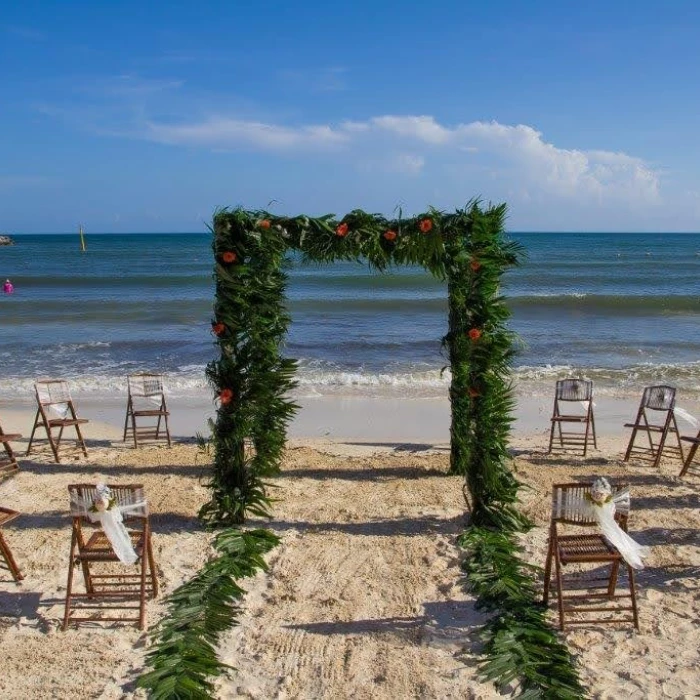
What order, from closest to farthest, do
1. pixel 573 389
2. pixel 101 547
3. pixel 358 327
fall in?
pixel 101 547, pixel 573 389, pixel 358 327

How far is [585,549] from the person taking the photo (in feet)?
18.2

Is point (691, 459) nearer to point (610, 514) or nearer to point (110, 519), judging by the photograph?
point (610, 514)

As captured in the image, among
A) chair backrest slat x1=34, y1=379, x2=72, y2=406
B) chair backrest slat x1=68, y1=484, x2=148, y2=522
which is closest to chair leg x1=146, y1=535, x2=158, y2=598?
chair backrest slat x1=68, y1=484, x2=148, y2=522

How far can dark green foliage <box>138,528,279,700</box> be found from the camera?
4.58m

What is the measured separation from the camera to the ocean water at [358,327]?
15.4 m

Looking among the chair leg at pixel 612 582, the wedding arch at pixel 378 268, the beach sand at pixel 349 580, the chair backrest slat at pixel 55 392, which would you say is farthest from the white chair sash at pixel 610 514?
the chair backrest slat at pixel 55 392

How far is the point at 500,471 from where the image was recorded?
23.6 ft

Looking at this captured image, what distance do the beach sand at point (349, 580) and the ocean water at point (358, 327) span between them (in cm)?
253

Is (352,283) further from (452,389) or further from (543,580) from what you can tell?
(543,580)

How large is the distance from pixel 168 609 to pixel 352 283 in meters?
27.5

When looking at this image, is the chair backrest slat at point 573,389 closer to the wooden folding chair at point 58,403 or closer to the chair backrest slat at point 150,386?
A: the chair backrest slat at point 150,386

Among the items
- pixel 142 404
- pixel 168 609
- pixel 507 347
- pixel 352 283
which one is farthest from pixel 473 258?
pixel 352 283

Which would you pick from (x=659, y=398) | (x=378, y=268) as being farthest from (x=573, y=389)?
(x=378, y=268)

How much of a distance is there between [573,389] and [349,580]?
17.1 feet
